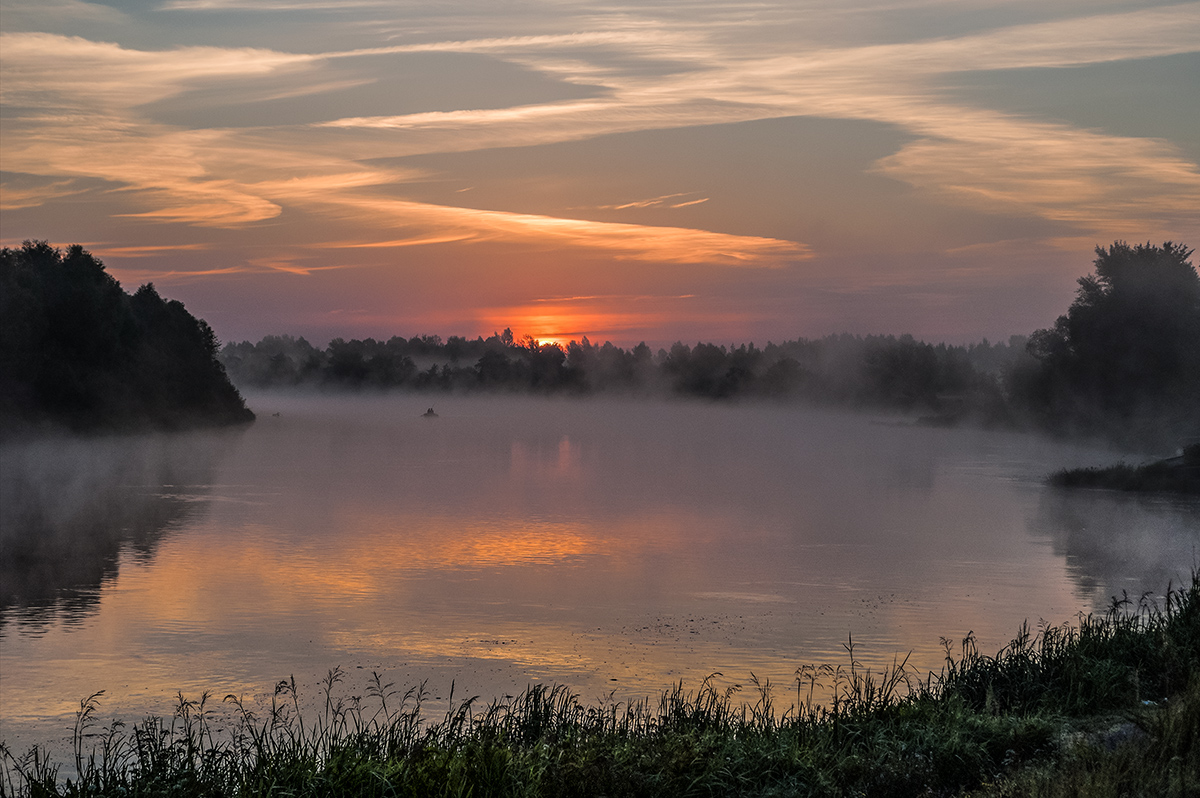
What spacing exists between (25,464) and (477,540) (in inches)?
1676

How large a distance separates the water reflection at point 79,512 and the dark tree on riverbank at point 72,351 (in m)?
2.76

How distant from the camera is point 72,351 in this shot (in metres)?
78.4

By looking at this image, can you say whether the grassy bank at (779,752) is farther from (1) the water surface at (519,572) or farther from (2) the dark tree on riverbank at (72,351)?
(2) the dark tree on riverbank at (72,351)

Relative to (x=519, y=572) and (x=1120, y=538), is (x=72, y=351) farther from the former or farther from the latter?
(x=1120, y=538)

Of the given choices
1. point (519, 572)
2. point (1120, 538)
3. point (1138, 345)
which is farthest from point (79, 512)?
point (1138, 345)

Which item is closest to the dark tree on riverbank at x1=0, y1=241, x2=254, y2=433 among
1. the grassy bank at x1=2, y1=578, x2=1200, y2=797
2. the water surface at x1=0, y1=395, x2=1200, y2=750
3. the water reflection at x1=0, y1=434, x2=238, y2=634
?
the water reflection at x1=0, y1=434, x2=238, y2=634

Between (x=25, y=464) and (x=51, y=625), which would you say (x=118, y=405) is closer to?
(x=25, y=464)

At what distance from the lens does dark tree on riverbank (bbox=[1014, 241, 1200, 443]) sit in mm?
70812

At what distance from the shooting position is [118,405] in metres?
87.4

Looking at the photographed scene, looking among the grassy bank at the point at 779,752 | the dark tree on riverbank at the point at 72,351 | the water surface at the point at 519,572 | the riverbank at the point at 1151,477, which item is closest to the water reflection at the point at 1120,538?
the water surface at the point at 519,572

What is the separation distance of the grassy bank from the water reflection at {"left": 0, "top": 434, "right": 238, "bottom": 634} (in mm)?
15148

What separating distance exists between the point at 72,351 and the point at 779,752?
79528mm

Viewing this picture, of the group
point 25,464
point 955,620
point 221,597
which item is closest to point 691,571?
point 955,620

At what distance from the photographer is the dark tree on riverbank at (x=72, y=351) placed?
7288 cm
